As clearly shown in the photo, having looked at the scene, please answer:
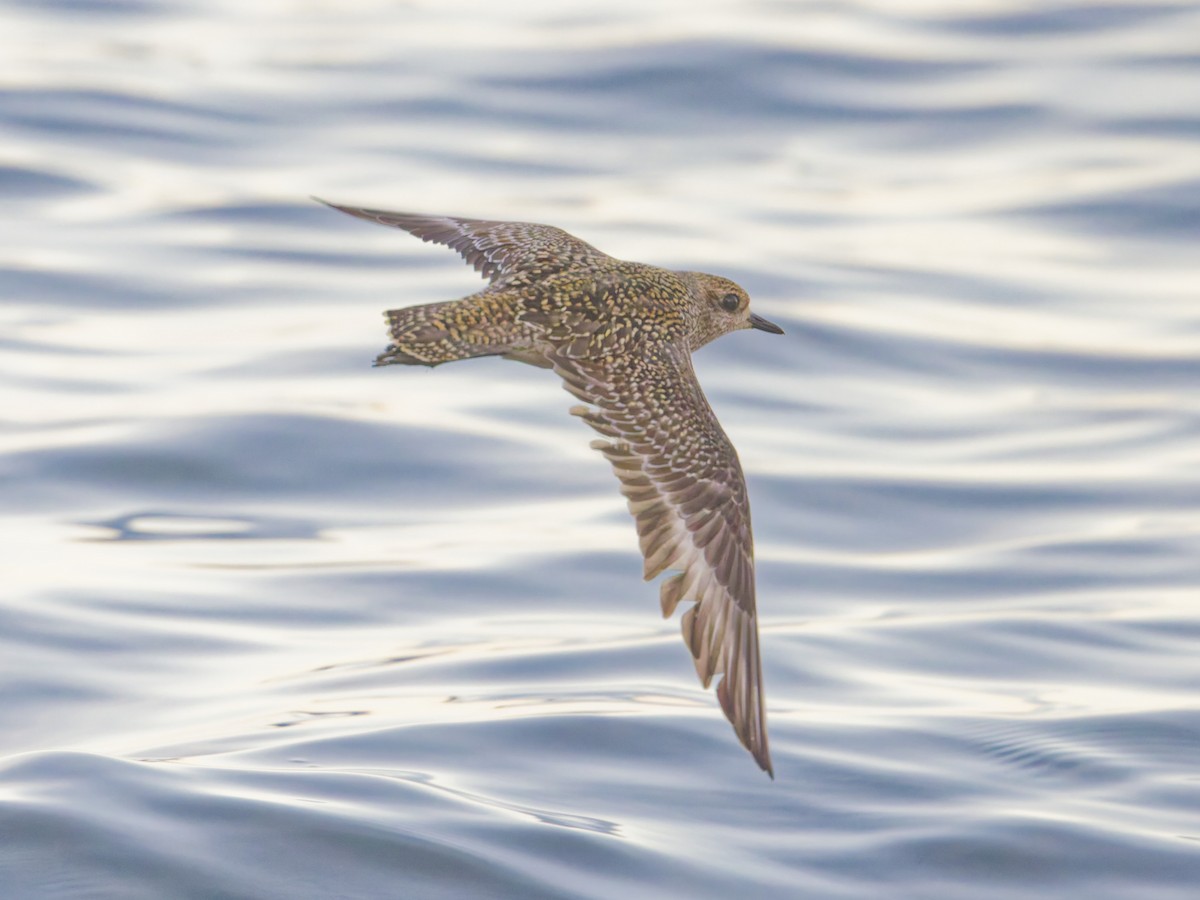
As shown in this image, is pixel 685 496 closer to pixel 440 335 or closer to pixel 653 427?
pixel 653 427

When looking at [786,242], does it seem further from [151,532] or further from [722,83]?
[151,532]

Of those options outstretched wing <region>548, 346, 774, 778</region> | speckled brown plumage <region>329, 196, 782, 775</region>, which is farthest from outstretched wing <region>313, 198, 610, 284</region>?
outstretched wing <region>548, 346, 774, 778</region>

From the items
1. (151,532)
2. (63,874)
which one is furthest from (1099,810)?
(151,532)

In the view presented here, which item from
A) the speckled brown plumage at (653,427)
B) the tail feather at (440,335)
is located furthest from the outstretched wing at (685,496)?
the tail feather at (440,335)

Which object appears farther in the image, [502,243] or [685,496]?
[502,243]

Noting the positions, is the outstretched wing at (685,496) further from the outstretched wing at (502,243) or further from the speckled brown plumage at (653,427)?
the outstretched wing at (502,243)

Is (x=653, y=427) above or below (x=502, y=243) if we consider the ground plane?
below

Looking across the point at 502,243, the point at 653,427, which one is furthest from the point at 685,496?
the point at 502,243

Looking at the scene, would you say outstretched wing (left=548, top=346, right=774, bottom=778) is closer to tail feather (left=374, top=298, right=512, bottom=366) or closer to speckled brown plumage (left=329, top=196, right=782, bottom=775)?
speckled brown plumage (left=329, top=196, right=782, bottom=775)
